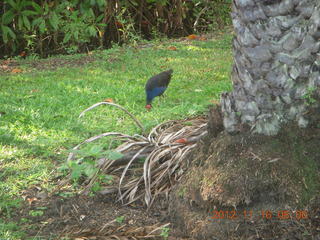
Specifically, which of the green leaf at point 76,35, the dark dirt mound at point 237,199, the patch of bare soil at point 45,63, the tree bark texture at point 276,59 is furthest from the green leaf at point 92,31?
the tree bark texture at point 276,59

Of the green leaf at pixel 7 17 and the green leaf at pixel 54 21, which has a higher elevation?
the green leaf at pixel 7 17

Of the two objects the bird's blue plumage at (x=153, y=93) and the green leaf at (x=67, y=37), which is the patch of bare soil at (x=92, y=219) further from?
the green leaf at (x=67, y=37)

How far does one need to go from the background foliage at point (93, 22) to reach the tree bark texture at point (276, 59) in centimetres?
695

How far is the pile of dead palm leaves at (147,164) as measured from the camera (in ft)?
11.3

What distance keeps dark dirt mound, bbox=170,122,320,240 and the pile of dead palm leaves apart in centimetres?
39

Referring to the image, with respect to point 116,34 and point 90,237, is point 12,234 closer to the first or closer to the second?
point 90,237

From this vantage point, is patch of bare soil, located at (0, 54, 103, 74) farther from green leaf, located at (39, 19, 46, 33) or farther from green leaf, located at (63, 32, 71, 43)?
green leaf, located at (39, 19, 46, 33)

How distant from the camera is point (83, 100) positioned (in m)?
6.23

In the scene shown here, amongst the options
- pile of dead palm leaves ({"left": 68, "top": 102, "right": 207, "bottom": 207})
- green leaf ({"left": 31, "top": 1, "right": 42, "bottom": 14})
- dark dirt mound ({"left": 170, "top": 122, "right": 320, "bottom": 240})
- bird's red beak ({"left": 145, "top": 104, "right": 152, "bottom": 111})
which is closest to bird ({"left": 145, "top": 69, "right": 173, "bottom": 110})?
bird's red beak ({"left": 145, "top": 104, "right": 152, "bottom": 111})

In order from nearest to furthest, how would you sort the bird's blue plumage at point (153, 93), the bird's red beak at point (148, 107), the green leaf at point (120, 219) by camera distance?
the green leaf at point (120, 219)
the bird's red beak at point (148, 107)
the bird's blue plumage at point (153, 93)

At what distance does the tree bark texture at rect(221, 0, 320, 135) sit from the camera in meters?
2.75

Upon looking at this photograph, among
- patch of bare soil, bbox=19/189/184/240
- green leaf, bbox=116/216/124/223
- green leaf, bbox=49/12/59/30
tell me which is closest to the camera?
patch of bare soil, bbox=19/189/184/240

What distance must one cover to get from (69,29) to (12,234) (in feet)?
23.9

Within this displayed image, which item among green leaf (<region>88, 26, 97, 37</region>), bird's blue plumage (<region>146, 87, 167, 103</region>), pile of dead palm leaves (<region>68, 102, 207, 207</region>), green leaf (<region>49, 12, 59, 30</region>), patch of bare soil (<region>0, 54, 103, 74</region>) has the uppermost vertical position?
pile of dead palm leaves (<region>68, 102, 207, 207</region>)
